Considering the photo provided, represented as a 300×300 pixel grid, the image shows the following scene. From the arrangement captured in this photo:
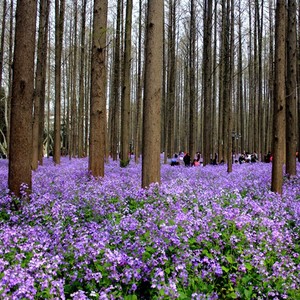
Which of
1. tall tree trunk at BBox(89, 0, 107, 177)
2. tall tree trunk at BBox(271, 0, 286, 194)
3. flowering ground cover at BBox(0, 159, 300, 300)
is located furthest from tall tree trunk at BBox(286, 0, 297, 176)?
flowering ground cover at BBox(0, 159, 300, 300)

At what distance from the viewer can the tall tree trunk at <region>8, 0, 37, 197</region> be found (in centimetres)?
678

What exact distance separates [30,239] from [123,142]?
12.2 meters

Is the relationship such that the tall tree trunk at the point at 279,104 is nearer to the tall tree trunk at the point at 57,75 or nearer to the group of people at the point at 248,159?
the tall tree trunk at the point at 57,75

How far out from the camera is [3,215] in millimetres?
6039

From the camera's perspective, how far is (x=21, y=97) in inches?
267

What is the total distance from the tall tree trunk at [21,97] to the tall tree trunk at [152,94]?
2407 millimetres

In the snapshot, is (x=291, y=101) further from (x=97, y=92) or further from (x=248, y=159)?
(x=248, y=159)

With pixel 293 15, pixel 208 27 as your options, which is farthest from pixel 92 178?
pixel 208 27

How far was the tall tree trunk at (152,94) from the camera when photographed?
750 centimetres

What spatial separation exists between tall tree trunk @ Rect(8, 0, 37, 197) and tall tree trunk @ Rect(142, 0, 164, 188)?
2407 millimetres

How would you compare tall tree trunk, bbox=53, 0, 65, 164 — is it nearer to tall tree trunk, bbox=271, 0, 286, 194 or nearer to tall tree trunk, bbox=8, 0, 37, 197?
tall tree trunk, bbox=8, 0, 37, 197

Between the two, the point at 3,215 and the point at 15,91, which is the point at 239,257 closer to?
the point at 3,215

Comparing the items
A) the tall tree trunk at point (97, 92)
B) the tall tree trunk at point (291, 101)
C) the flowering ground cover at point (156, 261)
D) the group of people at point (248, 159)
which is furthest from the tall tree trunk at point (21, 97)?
the group of people at point (248, 159)

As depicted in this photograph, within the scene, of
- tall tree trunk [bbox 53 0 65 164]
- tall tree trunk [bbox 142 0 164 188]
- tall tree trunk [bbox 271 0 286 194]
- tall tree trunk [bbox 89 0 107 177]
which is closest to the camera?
tall tree trunk [bbox 142 0 164 188]
